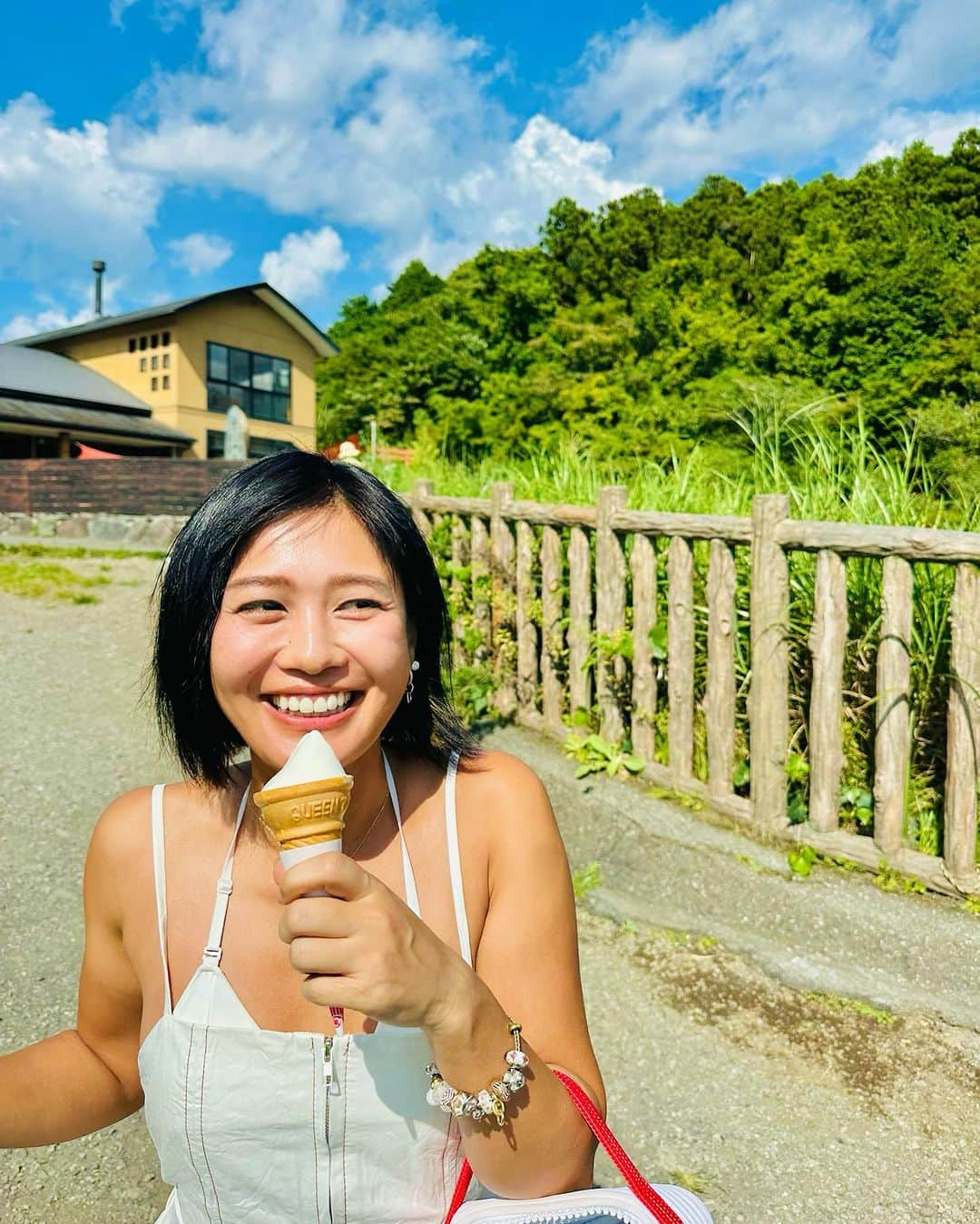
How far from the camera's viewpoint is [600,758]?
16.3 feet

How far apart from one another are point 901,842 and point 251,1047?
324 cm

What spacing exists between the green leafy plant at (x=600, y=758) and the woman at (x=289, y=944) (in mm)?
3400

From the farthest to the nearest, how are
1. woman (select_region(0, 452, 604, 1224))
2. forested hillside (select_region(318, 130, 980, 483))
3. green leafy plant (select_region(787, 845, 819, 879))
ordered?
forested hillside (select_region(318, 130, 980, 483))
green leafy plant (select_region(787, 845, 819, 879))
woman (select_region(0, 452, 604, 1224))

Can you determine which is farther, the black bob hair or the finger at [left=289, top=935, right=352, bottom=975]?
the black bob hair

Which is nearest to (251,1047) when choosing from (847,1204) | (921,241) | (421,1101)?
(421,1101)

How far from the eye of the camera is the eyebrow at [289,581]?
4.01ft

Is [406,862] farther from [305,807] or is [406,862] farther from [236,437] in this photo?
[236,437]

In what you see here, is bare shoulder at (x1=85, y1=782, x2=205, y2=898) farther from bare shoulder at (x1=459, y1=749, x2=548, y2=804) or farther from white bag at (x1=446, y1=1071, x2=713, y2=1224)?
white bag at (x1=446, y1=1071, x2=713, y2=1224)

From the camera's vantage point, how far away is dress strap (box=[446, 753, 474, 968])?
133 centimetres

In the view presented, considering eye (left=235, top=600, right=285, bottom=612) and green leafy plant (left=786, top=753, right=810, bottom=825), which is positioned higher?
eye (left=235, top=600, right=285, bottom=612)

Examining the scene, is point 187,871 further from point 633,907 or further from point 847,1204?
point 633,907

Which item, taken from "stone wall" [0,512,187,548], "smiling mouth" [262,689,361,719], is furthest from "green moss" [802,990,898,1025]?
"stone wall" [0,512,187,548]

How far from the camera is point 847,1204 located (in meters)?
2.29

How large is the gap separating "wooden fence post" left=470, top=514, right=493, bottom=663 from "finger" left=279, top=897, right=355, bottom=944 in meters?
5.05
